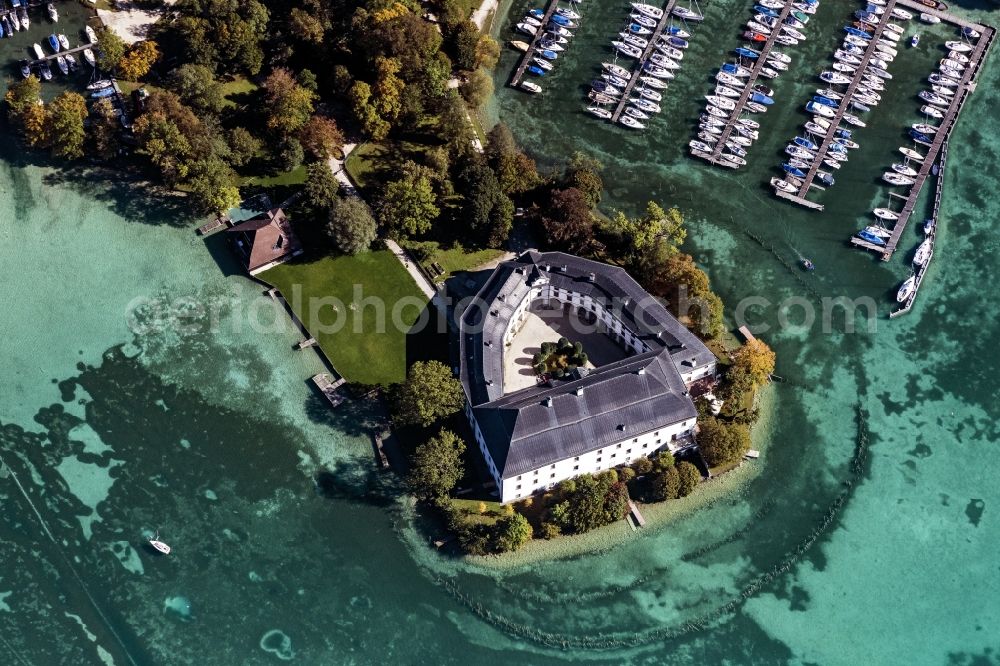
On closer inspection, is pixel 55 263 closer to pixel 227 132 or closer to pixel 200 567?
pixel 227 132

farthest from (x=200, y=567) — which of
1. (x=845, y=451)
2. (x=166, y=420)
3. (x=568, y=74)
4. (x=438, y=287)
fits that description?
(x=568, y=74)

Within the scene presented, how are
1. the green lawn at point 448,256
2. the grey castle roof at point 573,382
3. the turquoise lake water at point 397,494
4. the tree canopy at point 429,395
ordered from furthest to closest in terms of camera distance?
1. the green lawn at point 448,256
2. the tree canopy at point 429,395
3. the turquoise lake water at point 397,494
4. the grey castle roof at point 573,382

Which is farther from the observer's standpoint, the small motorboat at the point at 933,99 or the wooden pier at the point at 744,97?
the small motorboat at the point at 933,99

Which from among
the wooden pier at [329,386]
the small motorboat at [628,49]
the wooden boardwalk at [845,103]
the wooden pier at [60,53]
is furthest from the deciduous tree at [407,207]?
the wooden pier at [60,53]

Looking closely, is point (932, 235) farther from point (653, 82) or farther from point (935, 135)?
point (653, 82)

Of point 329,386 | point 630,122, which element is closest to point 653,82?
Answer: point 630,122

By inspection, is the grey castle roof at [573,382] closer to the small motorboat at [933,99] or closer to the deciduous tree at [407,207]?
the deciduous tree at [407,207]

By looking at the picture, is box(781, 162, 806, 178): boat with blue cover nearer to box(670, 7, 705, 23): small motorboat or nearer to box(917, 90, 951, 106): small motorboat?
box(917, 90, 951, 106): small motorboat
